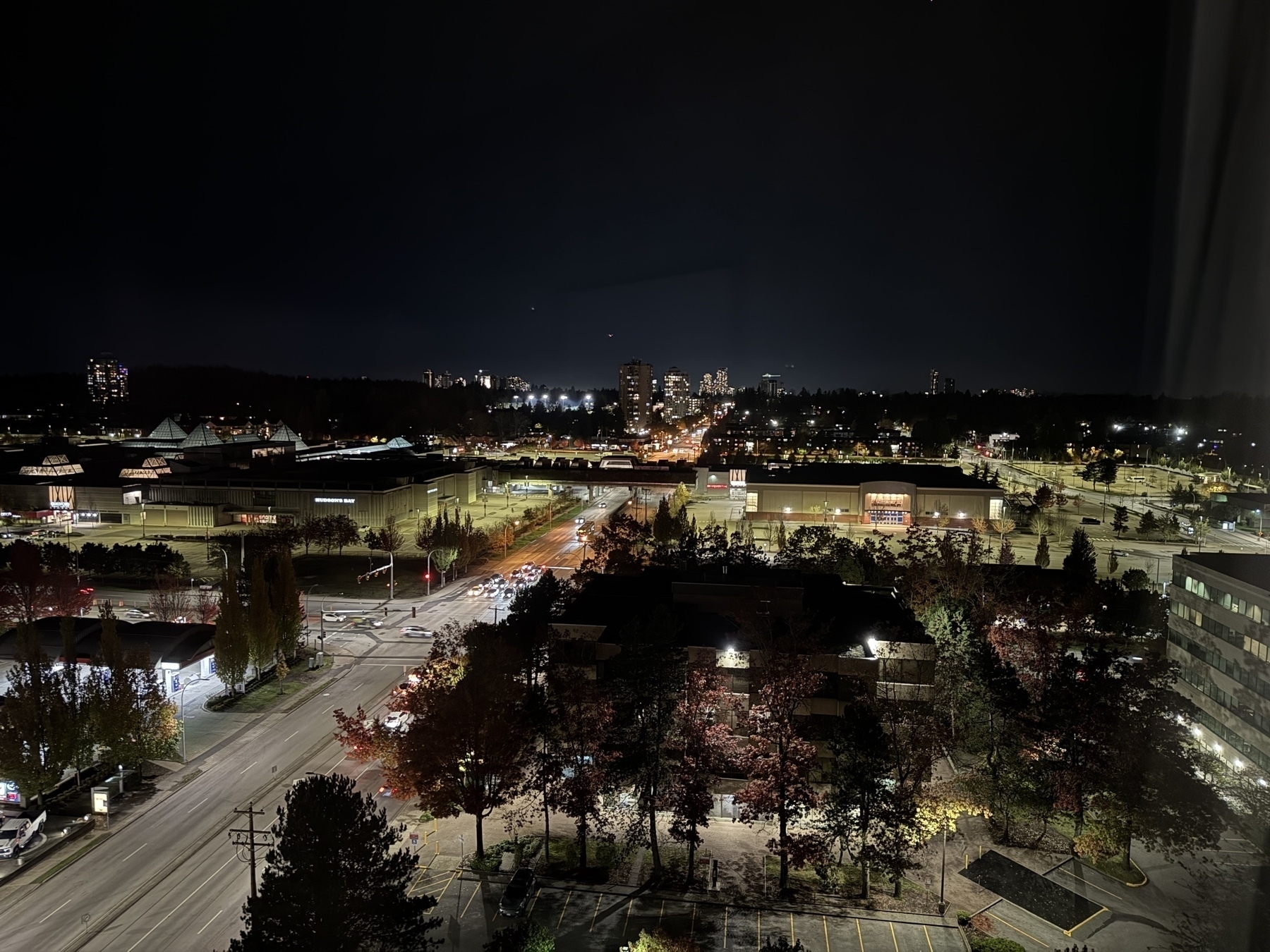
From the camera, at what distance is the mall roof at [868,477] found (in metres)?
45.6


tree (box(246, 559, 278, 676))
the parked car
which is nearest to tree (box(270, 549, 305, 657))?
tree (box(246, 559, 278, 676))

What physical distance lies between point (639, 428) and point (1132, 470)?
83567 mm

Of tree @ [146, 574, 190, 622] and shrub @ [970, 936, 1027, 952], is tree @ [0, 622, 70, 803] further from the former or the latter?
shrub @ [970, 936, 1027, 952]

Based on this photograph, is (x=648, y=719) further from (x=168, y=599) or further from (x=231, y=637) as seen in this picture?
(x=168, y=599)

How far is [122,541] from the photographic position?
125ft

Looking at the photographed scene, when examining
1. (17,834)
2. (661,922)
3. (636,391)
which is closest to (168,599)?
(17,834)

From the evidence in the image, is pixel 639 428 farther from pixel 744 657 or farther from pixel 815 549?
pixel 744 657

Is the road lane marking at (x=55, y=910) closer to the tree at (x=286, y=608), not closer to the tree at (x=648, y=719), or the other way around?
the tree at (x=648, y=719)

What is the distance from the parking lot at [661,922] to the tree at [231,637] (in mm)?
9479

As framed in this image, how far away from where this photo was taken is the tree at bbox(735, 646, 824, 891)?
12.0 meters

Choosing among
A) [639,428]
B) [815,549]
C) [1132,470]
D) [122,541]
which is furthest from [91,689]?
[639,428]

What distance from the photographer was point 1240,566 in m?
17.5

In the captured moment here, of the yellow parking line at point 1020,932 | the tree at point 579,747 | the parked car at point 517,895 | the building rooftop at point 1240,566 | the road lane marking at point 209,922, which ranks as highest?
the building rooftop at point 1240,566

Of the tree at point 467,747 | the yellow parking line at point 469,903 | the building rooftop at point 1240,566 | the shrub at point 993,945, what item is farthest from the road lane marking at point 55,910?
the building rooftop at point 1240,566
